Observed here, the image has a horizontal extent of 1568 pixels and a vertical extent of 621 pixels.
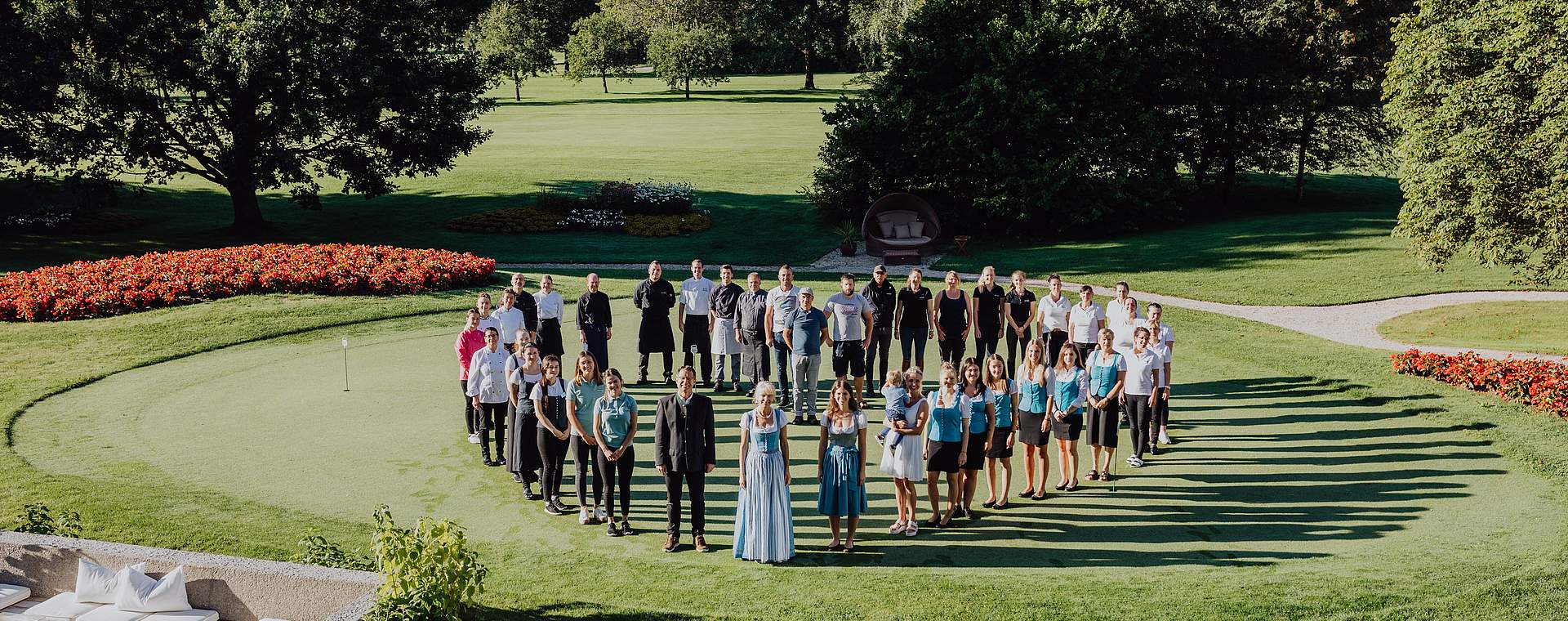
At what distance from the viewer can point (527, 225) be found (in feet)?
124

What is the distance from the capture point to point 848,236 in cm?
3478

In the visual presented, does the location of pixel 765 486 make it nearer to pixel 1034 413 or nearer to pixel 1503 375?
pixel 1034 413

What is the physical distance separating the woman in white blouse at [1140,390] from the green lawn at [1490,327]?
1053cm

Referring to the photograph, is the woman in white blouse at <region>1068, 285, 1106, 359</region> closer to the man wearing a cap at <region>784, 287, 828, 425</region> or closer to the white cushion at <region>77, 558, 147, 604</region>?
the man wearing a cap at <region>784, 287, 828, 425</region>

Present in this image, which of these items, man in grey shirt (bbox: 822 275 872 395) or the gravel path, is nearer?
man in grey shirt (bbox: 822 275 872 395)

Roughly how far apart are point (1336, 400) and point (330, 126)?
92.0 feet

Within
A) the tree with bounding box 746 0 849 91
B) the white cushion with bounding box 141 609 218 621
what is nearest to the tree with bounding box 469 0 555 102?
the tree with bounding box 746 0 849 91

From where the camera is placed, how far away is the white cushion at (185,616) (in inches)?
341

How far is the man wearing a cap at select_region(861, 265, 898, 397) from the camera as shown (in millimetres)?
16219

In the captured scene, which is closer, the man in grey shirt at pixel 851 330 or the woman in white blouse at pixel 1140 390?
the woman in white blouse at pixel 1140 390

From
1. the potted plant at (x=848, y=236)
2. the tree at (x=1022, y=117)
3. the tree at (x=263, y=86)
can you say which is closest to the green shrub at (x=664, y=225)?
the potted plant at (x=848, y=236)

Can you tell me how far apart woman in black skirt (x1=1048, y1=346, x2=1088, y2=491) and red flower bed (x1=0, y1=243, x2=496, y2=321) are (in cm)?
1573

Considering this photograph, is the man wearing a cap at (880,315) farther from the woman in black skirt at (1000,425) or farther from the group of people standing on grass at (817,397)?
the woman in black skirt at (1000,425)

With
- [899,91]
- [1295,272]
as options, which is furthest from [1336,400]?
[899,91]
